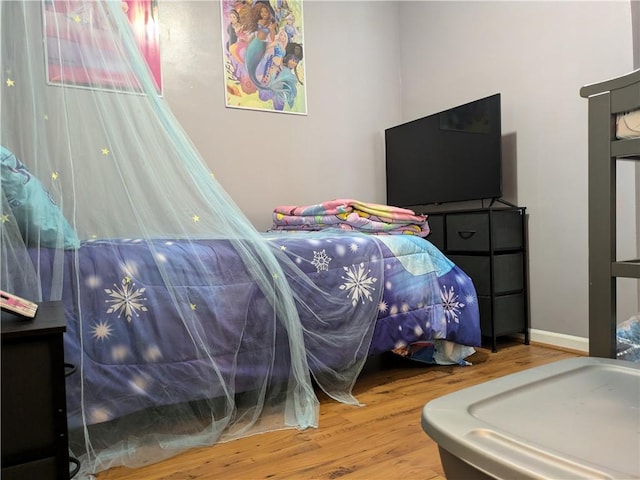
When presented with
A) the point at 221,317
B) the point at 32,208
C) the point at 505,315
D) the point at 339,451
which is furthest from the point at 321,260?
the point at 505,315

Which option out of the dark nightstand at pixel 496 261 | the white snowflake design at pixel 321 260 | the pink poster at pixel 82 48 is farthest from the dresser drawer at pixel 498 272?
the pink poster at pixel 82 48

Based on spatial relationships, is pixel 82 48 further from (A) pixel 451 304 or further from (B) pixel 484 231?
(B) pixel 484 231

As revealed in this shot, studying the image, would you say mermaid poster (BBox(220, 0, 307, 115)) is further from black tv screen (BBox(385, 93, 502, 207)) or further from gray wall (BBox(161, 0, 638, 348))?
black tv screen (BBox(385, 93, 502, 207))

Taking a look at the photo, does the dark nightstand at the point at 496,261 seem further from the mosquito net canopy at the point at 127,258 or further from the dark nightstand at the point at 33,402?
the dark nightstand at the point at 33,402

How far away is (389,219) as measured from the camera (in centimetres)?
228

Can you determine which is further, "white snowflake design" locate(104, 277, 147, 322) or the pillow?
"white snowflake design" locate(104, 277, 147, 322)

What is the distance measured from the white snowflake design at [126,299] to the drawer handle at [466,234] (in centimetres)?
183

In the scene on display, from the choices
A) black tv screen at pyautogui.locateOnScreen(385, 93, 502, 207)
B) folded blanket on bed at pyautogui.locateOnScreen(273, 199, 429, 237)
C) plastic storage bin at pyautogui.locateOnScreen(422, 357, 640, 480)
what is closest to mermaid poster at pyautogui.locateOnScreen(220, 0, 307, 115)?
black tv screen at pyautogui.locateOnScreen(385, 93, 502, 207)

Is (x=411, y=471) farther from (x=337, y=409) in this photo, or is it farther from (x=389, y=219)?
(x=389, y=219)

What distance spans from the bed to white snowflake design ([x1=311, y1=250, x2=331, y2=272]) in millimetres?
990

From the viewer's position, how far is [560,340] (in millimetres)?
2414

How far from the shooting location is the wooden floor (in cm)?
124

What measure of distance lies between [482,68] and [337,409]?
231 cm

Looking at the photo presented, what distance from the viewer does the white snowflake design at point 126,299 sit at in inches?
52.5
